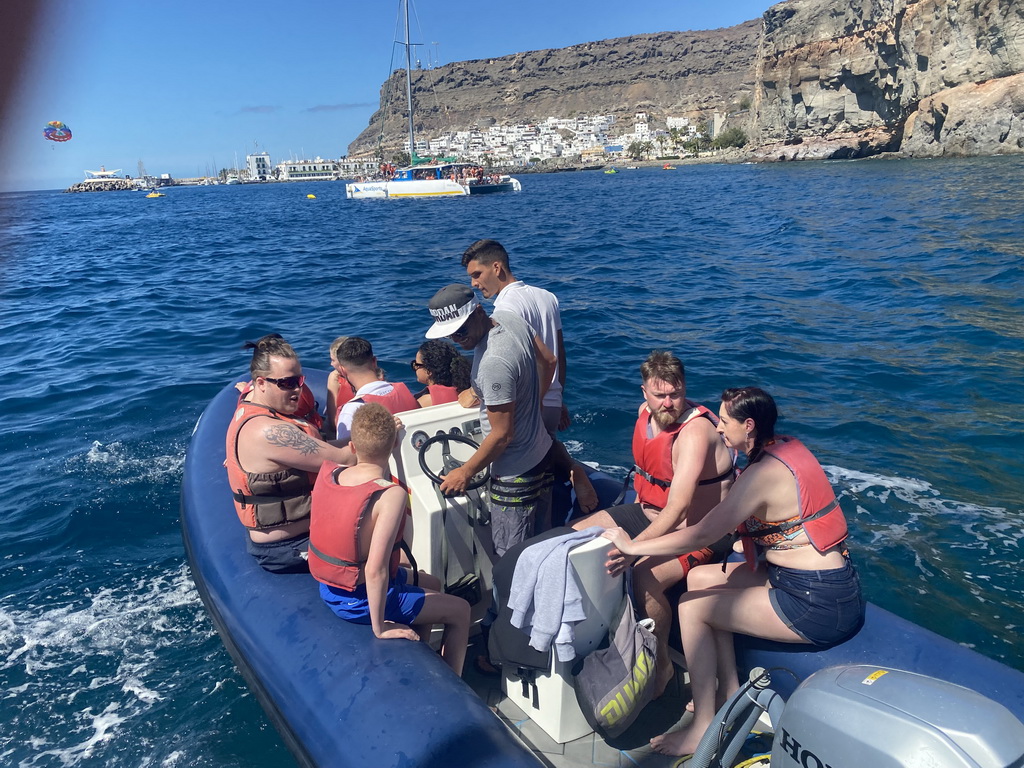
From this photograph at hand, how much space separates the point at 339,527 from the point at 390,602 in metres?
0.42

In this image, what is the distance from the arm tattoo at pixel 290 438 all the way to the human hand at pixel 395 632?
0.87 meters

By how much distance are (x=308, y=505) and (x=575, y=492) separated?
1.39m

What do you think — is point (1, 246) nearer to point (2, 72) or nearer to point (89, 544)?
point (2, 72)

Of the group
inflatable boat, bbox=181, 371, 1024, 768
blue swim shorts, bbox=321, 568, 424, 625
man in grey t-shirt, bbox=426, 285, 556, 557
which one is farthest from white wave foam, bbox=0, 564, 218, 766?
man in grey t-shirt, bbox=426, 285, 556, 557

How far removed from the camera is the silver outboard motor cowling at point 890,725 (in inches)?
66.5

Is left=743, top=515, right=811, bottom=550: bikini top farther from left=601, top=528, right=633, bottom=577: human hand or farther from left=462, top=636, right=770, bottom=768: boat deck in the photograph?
left=462, top=636, right=770, bottom=768: boat deck

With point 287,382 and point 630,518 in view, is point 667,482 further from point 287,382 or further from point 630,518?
point 287,382

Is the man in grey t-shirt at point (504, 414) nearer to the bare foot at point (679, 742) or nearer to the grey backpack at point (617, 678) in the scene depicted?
the grey backpack at point (617, 678)

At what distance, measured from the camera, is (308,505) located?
326 cm

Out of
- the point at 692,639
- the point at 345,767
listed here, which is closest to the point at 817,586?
the point at 692,639

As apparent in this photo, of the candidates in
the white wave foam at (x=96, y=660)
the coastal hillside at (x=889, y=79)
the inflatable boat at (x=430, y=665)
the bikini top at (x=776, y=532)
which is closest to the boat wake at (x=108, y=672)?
the white wave foam at (x=96, y=660)

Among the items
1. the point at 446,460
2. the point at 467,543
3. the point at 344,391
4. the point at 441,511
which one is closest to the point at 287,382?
the point at 446,460

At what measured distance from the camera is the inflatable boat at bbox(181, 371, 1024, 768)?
2.44 metres

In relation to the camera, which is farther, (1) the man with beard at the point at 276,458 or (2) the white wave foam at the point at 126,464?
(2) the white wave foam at the point at 126,464
